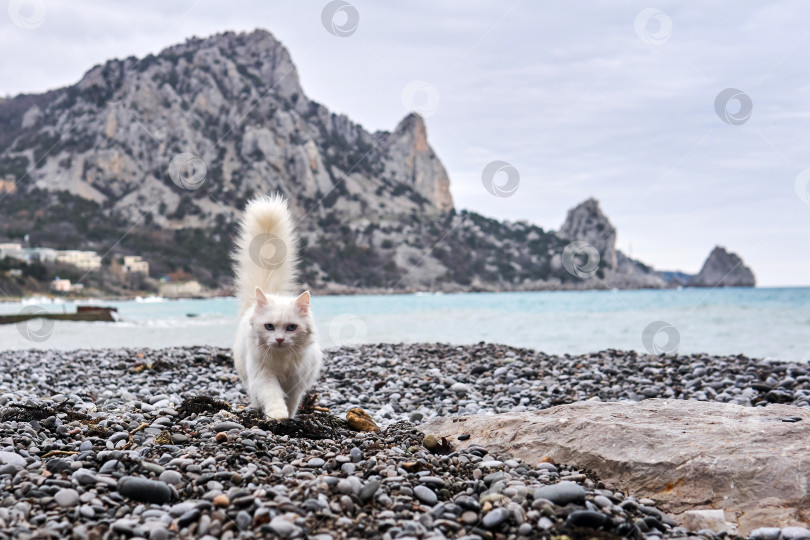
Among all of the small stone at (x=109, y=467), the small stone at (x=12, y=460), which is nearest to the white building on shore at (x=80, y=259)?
the small stone at (x=12, y=460)

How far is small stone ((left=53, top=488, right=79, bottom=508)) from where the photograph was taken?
2623mm

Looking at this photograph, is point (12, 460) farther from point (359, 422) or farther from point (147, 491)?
point (359, 422)

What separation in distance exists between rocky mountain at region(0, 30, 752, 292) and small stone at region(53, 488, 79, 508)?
68072mm

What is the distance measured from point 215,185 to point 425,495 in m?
77.4

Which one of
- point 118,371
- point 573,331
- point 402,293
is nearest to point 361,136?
point 402,293

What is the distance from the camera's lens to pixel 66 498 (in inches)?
104

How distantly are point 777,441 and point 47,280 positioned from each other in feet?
184

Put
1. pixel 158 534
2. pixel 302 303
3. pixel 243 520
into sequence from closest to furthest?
pixel 158 534 → pixel 243 520 → pixel 302 303

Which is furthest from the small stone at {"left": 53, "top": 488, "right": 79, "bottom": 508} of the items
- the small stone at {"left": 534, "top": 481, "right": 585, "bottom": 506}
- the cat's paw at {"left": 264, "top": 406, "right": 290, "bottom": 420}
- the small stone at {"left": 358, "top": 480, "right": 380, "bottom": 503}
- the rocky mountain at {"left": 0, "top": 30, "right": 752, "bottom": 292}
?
the rocky mountain at {"left": 0, "top": 30, "right": 752, "bottom": 292}

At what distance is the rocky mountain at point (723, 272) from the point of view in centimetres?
10562

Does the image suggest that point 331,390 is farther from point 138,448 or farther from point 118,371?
point 138,448

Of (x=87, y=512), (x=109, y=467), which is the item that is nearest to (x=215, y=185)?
(x=109, y=467)

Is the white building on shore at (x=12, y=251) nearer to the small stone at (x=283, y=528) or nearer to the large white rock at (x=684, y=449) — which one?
the large white rock at (x=684, y=449)

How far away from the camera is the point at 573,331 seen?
767 inches
